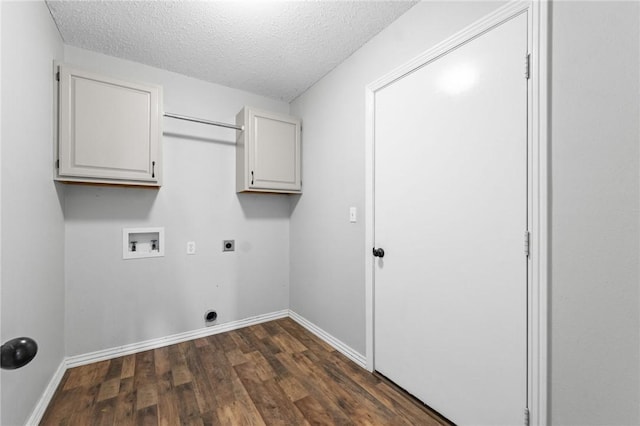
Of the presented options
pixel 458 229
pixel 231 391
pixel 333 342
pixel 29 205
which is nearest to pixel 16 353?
pixel 29 205

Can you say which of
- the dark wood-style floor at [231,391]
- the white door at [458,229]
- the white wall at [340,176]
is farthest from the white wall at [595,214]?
the dark wood-style floor at [231,391]

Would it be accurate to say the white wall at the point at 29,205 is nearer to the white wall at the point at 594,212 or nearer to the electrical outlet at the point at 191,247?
the electrical outlet at the point at 191,247

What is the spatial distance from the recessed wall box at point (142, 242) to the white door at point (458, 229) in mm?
1877

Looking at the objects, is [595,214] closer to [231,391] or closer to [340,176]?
[340,176]

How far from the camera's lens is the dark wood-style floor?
1.57 metres

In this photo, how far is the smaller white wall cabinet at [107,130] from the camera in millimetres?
1837

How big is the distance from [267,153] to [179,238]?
112cm

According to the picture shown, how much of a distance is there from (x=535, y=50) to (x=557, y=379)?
1.38 meters

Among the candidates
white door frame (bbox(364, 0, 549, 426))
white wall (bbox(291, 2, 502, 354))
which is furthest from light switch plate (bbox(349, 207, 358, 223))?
white door frame (bbox(364, 0, 549, 426))

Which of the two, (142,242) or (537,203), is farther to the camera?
(142,242)

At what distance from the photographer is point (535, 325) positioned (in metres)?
1.20

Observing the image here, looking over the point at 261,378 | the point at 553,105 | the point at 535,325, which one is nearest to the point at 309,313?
the point at 261,378

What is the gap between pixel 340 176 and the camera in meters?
2.35

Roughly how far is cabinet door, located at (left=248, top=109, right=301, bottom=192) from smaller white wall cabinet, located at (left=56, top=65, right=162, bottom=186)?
764 millimetres
